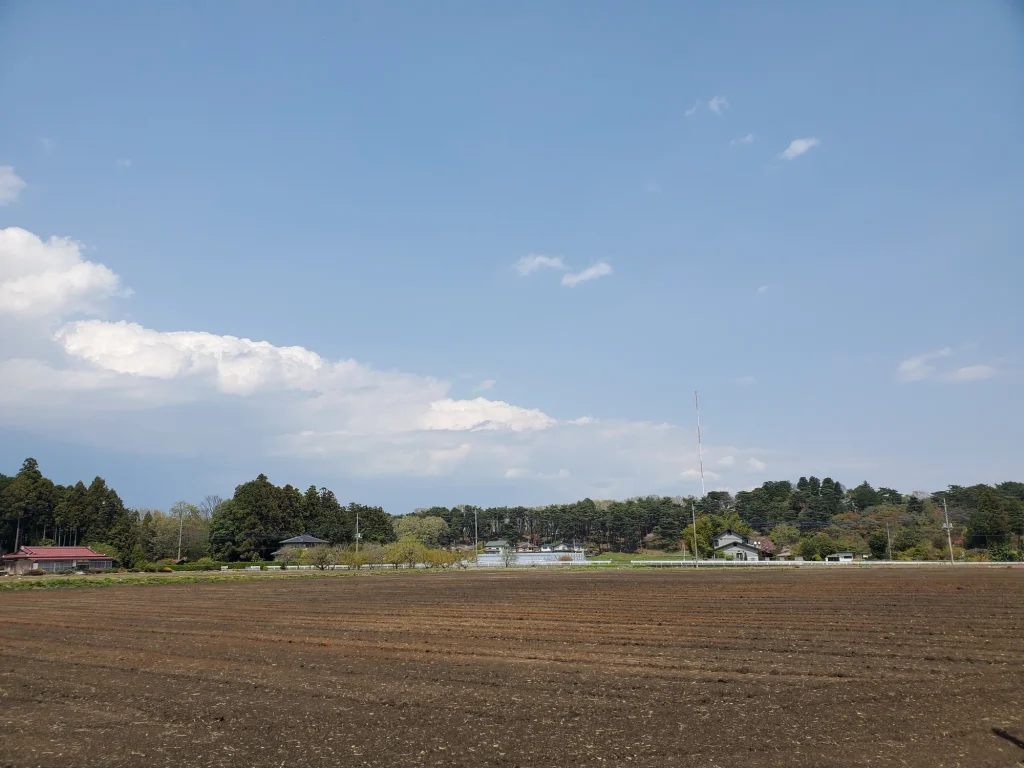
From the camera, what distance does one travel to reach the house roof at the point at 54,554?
293ft

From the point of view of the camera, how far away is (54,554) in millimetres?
90625

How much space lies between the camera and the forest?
97.9 m

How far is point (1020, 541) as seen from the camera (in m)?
95.2

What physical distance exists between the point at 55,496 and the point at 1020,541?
15106cm

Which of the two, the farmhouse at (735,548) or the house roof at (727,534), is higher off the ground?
the house roof at (727,534)

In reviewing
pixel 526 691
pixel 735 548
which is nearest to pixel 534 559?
pixel 735 548

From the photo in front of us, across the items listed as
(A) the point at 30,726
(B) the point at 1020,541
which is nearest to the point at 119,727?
(A) the point at 30,726

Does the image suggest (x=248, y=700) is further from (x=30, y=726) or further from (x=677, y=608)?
(x=677, y=608)

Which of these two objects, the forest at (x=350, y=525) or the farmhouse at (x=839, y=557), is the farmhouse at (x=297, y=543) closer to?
the forest at (x=350, y=525)

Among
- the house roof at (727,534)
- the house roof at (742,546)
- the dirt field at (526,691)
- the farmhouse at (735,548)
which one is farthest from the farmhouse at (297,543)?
the dirt field at (526,691)

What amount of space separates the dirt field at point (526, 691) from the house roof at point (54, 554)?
77767mm

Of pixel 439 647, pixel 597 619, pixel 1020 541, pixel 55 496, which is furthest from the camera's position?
pixel 55 496

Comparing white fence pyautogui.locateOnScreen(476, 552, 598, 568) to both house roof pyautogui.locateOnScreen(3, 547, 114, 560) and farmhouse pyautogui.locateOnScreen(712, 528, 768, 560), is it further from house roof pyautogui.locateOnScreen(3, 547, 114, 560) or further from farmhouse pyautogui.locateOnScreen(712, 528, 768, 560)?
house roof pyautogui.locateOnScreen(3, 547, 114, 560)

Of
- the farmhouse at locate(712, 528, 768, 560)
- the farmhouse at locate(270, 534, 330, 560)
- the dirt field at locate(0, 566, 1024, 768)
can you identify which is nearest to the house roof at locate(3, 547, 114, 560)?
the farmhouse at locate(270, 534, 330, 560)
